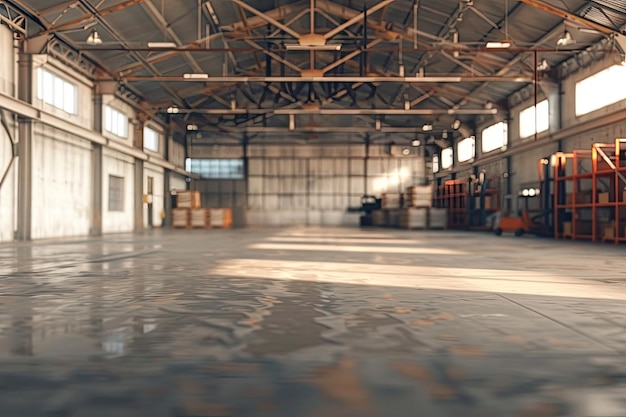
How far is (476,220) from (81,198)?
1949 centimetres

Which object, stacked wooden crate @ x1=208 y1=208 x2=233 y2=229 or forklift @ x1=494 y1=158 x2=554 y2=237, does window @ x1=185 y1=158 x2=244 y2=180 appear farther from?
forklift @ x1=494 y1=158 x2=554 y2=237

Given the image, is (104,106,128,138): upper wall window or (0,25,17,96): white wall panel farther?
(104,106,128,138): upper wall window

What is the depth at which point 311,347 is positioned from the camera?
318 cm

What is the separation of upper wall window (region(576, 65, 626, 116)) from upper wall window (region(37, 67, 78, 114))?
57.5 feet

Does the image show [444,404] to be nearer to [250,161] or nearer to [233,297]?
[233,297]

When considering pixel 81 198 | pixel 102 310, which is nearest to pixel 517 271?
pixel 102 310

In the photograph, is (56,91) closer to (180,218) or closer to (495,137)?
(180,218)

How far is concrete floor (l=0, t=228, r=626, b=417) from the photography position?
2271 mm

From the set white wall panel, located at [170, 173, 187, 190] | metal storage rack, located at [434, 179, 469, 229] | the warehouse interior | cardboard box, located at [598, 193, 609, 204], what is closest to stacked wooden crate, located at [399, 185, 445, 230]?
the warehouse interior

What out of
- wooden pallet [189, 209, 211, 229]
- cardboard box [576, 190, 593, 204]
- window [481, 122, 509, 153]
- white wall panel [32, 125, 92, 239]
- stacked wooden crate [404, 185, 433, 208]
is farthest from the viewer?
wooden pallet [189, 209, 211, 229]

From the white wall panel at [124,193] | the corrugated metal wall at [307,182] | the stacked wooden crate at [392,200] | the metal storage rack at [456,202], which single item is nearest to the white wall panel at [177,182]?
the corrugated metal wall at [307,182]

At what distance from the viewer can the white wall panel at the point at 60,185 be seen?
17156 mm

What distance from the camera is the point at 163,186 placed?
32.4 m

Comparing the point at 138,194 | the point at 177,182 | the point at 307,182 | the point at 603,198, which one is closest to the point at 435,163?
the point at 307,182
